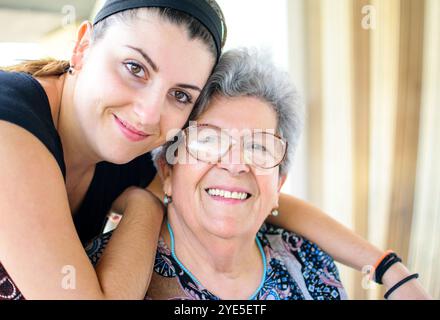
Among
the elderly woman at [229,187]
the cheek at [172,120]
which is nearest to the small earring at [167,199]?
the elderly woman at [229,187]

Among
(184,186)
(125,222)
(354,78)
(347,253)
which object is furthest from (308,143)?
(125,222)

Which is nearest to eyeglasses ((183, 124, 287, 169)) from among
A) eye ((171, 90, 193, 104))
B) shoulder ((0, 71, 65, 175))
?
eye ((171, 90, 193, 104))

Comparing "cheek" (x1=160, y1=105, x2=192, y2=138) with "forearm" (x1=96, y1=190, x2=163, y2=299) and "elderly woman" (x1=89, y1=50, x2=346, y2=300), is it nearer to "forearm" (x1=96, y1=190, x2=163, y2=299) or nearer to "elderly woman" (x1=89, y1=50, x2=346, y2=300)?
"elderly woman" (x1=89, y1=50, x2=346, y2=300)

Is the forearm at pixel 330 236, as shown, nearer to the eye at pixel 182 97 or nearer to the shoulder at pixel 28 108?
Answer: the eye at pixel 182 97

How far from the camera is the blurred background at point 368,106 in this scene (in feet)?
6.34

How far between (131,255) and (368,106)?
146 cm

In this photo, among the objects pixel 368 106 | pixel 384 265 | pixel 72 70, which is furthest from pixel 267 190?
pixel 368 106

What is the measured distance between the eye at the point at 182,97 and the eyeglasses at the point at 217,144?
115mm

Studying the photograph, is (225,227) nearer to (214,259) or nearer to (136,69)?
(214,259)

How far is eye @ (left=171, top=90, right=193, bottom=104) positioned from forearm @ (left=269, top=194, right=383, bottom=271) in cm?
57

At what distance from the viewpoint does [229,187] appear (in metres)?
1.13

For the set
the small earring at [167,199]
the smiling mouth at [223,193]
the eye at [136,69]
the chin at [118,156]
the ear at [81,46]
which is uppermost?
the ear at [81,46]

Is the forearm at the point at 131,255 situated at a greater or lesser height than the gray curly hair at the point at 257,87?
lesser

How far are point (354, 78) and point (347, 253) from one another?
3.18 feet
